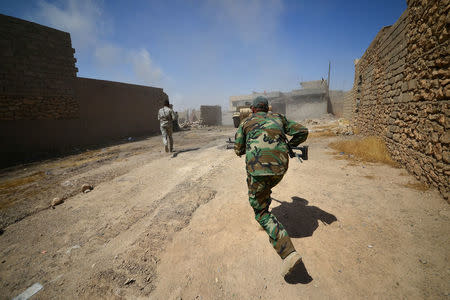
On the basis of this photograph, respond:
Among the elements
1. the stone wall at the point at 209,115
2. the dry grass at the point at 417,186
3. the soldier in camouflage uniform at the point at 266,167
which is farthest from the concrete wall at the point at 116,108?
the dry grass at the point at 417,186

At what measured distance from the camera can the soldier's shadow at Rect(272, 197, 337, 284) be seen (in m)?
2.26

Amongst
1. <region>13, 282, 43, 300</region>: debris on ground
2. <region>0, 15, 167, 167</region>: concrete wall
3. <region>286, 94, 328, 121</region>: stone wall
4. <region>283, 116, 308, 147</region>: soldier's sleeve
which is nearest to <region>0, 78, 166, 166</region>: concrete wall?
<region>0, 15, 167, 167</region>: concrete wall

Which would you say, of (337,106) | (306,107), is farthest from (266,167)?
(337,106)

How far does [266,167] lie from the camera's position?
1782 millimetres

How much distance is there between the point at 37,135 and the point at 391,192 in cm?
1109

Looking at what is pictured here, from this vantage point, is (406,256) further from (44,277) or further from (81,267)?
Answer: (44,277)

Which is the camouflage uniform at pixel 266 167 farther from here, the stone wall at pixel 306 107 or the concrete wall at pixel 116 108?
the stone wall at pixel 306 107

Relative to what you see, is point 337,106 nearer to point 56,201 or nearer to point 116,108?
point 116,108

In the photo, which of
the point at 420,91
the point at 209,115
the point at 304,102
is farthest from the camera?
the point at 304,102

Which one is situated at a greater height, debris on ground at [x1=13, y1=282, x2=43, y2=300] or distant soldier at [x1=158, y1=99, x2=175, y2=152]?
distant soldier at [x1=158, y1=99, x2=175, y2=152]

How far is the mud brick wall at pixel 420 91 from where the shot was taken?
2586mm

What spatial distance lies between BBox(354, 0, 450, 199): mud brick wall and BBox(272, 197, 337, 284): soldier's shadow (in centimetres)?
163

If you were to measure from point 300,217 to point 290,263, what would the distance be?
3.41 feet

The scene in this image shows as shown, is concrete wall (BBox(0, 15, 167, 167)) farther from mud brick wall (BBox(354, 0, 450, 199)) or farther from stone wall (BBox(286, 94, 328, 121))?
stone wall (BBox(286, 94, 328, 121))
